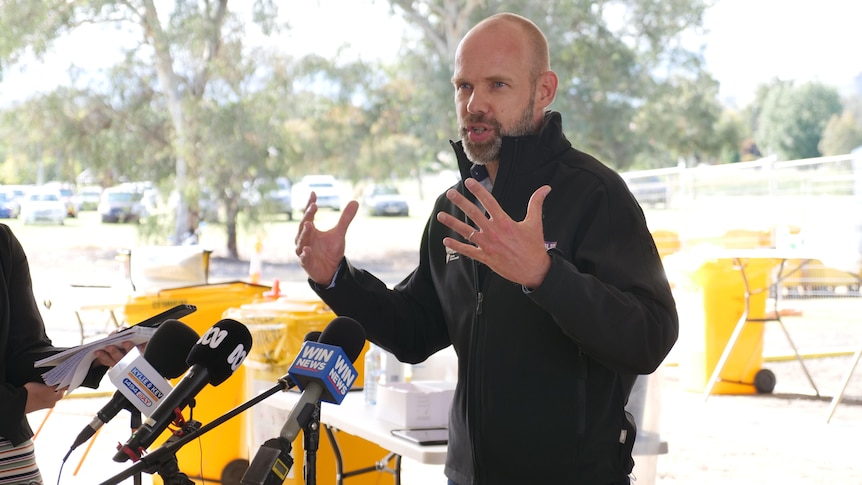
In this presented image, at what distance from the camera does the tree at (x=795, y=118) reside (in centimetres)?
2486

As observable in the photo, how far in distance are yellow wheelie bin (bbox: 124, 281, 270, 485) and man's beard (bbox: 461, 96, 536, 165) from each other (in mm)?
2334

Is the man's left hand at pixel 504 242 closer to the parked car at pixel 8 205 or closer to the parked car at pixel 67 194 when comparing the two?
the parked car at pixel 8 205

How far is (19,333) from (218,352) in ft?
3.25

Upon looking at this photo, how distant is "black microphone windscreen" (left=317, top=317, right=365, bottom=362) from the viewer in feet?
5.07

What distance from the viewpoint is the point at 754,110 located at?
24047 mm

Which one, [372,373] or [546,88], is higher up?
[546,88]

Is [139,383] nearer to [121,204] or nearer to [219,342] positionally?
[219,342]

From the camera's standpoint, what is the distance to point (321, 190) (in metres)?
15.5

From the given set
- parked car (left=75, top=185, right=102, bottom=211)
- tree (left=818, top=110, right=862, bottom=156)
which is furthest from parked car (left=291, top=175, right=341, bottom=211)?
tree (left=818, top=110, right=862, bottom=156)

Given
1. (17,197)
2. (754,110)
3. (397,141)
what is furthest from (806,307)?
(754,110)

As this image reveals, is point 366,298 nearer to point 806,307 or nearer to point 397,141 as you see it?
point 806,307

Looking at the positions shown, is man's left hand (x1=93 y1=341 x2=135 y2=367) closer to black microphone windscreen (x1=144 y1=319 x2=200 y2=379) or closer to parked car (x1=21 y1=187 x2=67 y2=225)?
black microphone windscreen (x1=144 y1=319 x2=200 y2=379)

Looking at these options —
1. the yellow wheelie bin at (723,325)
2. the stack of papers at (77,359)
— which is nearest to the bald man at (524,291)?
the stack of papers at (77,359)

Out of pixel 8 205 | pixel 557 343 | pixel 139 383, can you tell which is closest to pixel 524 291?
pixel 557 343
